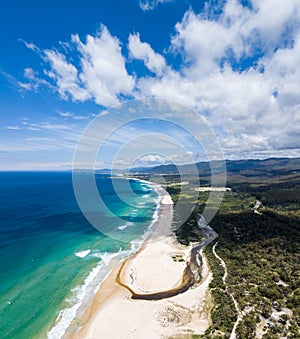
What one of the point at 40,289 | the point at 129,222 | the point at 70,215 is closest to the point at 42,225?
the point at 70,215

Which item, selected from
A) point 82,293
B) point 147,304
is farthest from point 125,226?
point 147,304

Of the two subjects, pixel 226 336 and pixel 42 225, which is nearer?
pixel 226 336

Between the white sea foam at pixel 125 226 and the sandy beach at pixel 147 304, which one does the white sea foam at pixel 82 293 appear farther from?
the white sea foam at pixel 125 226

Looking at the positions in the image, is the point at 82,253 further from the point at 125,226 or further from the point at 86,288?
the point at 125,226

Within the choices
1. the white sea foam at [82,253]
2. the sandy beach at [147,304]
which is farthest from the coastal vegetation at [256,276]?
the white sea foam at [82,253]

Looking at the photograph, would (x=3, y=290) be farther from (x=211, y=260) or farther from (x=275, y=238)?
(x=275, y=238)

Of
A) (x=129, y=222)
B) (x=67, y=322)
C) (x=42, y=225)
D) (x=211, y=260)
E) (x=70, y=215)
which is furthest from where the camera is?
(x=70, y=215)

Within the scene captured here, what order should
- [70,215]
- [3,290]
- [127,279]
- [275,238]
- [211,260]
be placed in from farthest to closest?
[70,215] → [275,238] → [211,260] → [127,279] → [3,290]
